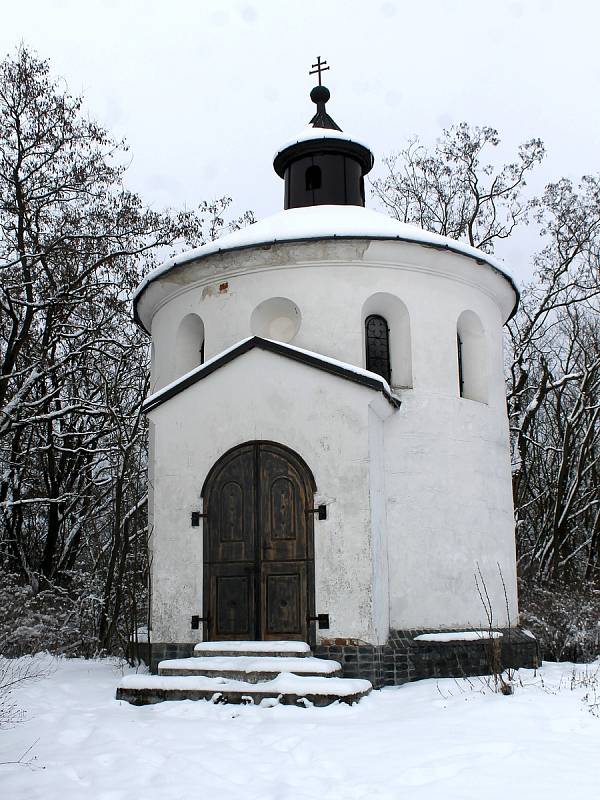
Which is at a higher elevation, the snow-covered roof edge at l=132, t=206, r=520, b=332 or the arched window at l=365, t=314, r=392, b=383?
the snow-covered roof edge at l=132, t=206, r=520, b=332

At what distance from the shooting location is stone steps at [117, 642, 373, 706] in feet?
25.7

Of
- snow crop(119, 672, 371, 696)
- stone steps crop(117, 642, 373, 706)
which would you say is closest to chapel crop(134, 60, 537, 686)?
stone steps crop(117, 642, 373, 706)

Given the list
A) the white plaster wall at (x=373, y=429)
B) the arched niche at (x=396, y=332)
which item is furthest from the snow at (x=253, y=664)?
the arched niche at (x=396, y=332)

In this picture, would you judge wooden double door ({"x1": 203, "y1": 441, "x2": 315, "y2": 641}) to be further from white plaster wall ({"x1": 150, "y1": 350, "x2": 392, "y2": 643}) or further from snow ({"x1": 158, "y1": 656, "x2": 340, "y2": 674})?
snow ({"x1": 158, "y1": 656, "x2": 340, "y2": 674})

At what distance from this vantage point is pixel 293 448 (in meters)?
9.52

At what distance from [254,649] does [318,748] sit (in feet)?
8.64

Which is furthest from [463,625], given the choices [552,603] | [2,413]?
[2,413]

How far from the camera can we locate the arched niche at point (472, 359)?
38.3 feet

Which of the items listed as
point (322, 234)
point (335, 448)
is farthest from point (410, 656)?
point (322, 234)

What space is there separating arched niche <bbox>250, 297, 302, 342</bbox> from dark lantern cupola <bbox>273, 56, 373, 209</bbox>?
119 inches

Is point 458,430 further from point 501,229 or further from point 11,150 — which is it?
point 501,229

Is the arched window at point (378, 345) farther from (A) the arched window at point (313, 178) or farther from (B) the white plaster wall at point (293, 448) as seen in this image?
(A) the arched window at point (313, 178)

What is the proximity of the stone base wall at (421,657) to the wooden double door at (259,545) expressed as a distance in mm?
528

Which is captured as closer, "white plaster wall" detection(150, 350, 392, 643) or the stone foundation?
the stone foundation
